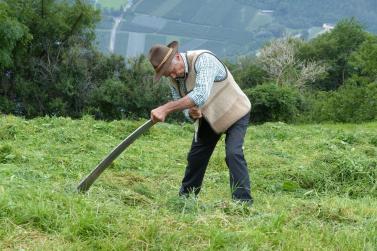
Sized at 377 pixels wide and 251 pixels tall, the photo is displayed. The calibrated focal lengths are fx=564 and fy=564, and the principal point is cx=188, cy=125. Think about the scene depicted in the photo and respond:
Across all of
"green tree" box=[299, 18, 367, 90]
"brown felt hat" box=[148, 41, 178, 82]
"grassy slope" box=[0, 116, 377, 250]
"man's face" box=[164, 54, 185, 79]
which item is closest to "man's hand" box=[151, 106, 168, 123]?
"brown felt hat" box=[148, 41, 178, 82]

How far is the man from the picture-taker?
15.5 feet

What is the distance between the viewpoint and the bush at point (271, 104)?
92.8ft

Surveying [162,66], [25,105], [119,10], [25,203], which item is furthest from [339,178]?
[119,10]

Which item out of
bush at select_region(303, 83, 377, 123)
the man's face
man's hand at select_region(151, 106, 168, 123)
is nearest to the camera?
man's hand at select_region(151, 106, 168, 123)

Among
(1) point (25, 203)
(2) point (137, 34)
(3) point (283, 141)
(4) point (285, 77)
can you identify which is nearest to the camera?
(1) point (25, 203)

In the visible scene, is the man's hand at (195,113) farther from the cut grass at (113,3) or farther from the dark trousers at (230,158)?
the cut grass at (113,3)

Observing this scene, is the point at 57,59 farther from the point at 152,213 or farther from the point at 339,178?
the point at 152,213

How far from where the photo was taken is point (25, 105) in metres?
32.8

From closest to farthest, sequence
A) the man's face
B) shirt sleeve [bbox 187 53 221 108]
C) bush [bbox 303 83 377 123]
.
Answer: shirt sleeve [bbox 187 53 221 108], the man's face, bush [bbox 303 83 377 123]

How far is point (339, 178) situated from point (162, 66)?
332cm

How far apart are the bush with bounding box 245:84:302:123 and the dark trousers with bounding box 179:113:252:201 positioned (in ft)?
74.3

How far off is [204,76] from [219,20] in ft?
421

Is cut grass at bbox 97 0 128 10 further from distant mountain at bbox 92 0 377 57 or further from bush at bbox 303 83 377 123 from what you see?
bush at bbox 303 83 377 123

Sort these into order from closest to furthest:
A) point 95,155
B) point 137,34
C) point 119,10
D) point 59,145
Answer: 1. point 95,155
2. point 59,145
3. point 137,34
4. point 119,10
